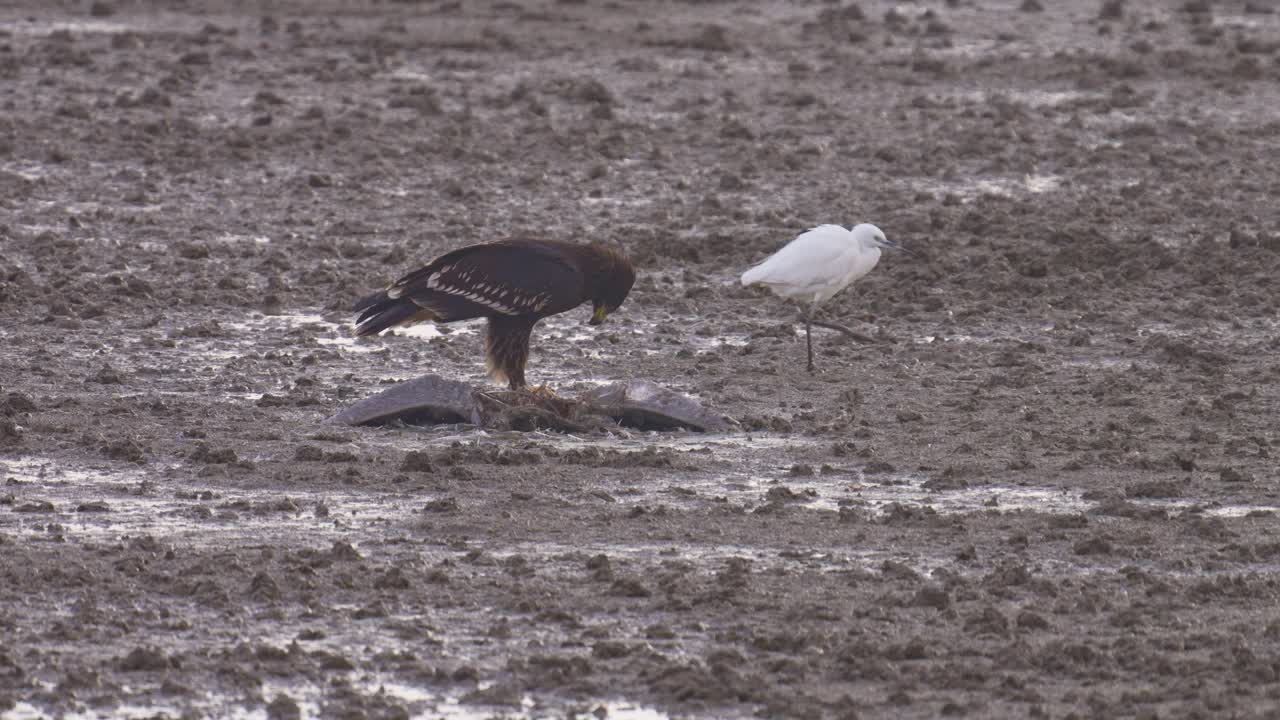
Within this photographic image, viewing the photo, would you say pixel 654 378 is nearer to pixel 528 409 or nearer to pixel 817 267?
pixel 817 267

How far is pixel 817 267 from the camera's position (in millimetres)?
11898

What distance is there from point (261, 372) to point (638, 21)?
12.6 m

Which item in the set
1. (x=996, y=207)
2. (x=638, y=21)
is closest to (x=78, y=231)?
(x=996, y=207)

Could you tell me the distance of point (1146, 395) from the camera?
11125 mm

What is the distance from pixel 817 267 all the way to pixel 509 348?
6.33 ft

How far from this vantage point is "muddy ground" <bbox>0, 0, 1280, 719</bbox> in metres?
7.04

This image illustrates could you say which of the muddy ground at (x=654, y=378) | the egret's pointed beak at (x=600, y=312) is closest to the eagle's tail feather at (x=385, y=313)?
the muddy ground at (x=654, y=378)

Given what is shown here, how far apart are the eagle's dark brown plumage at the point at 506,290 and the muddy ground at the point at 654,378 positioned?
1.85 ft

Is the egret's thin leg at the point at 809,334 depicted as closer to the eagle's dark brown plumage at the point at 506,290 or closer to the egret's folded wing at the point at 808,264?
the egret's folded wing at the point at 808,264

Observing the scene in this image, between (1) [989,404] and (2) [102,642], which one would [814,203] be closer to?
(1) [989,404]

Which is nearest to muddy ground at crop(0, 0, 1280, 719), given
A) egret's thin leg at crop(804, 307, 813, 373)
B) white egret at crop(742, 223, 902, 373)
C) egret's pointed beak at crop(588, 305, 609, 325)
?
egret's thin leg at crop(804, 307, 813, 373)

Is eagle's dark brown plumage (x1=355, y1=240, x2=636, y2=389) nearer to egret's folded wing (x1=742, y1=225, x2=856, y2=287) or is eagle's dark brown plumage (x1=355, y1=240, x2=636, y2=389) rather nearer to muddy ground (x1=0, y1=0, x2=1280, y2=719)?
muddy ground (x1=0, y1=0, x2=1280, y2=719)

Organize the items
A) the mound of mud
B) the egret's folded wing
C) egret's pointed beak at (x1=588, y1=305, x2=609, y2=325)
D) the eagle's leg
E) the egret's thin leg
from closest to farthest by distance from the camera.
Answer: the mound of mud
the eagle's leg
egret's pointed beak at (x1=588, y1=305, x2=609, y2=325)
the egret's thin leg
the egret's folded wing

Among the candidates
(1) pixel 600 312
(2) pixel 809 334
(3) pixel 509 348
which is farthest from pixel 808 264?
(3) pixel 509 348
